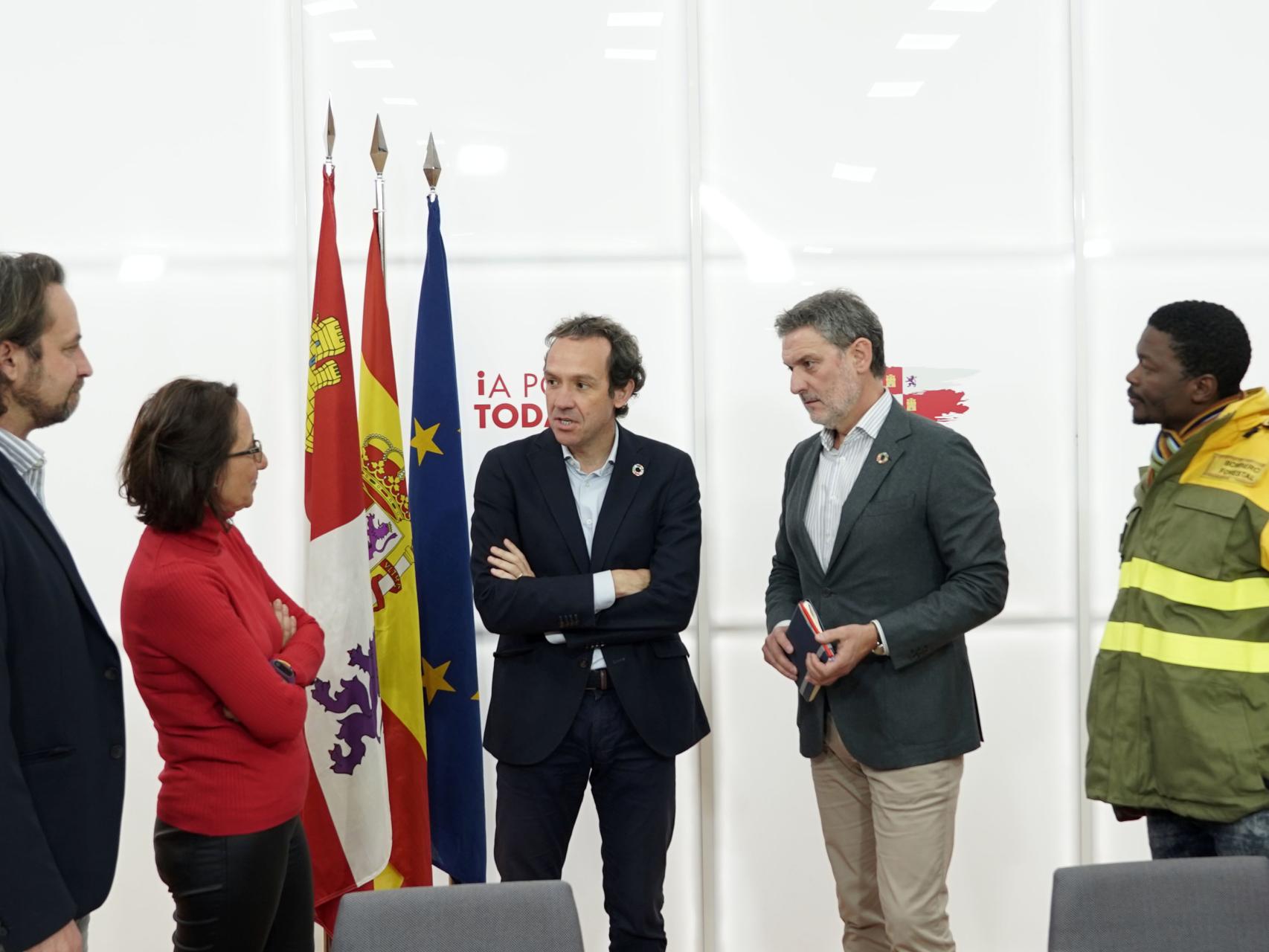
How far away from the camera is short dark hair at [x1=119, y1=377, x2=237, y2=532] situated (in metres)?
2.19

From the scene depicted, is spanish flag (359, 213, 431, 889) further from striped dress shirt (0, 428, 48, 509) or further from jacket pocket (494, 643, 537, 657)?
striped dress shirt (0, 428, 48, 509)

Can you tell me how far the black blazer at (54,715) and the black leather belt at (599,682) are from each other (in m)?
1.15

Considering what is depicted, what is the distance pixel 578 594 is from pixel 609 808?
59 cm

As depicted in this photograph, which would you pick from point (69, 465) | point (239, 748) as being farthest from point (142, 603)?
point (69, 465)

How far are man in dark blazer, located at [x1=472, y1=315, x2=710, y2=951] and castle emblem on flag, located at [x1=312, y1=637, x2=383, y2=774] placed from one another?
18.9 inches

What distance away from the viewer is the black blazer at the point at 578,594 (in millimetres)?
2746

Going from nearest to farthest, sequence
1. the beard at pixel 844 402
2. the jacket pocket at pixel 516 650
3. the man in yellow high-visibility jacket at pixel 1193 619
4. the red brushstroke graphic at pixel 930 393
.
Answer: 1. the man in yellow high-visibility jacket at pixel 1193 619
2. the beard at pixel 844 402
3. the jacket pocket at pixel 516 650
4. the red brushstroke graphic at pixel 930 393

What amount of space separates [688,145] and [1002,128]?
1.03m

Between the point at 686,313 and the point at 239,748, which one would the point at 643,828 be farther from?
the point at 686,313

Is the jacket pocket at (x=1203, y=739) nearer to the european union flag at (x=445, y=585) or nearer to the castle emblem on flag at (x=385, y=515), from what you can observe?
the european union flag at (x=445, y=585)

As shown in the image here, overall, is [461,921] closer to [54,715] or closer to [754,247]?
[54,715]

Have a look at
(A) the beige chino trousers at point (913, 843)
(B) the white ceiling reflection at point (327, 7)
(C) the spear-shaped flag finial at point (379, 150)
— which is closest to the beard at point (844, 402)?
(A) the beige chino trousers at point (913, 843)

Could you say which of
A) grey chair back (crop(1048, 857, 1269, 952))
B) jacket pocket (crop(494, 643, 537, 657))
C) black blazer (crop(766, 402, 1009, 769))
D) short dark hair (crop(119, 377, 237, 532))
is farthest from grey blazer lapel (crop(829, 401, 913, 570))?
Result: short dark hair (crop(119, 377, 237, 532))

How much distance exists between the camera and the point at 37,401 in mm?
1907
